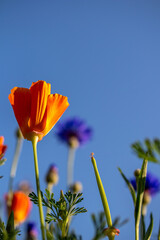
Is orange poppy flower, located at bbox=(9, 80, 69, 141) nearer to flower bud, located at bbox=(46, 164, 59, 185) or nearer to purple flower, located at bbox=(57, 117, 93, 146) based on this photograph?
flower bud, located at bbox=(46, 164, 59, 185)

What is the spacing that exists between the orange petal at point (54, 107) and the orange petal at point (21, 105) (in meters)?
0.03

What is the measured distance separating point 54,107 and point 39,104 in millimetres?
24

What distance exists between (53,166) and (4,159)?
1243 millimetres

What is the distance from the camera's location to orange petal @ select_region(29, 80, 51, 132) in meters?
0.40

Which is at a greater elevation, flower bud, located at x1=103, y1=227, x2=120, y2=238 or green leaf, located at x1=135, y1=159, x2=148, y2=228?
green leaf, located at x1=135, y1=159, x2=148, y2=228

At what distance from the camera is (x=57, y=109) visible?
42 centimetres

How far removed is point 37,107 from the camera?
1.32 ft

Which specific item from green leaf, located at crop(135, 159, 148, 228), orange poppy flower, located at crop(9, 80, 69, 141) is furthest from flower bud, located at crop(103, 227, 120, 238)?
orange poppy flower, located at crop(9, 80, 69, 141)

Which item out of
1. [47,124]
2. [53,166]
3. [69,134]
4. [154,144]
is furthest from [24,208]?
[69,134]

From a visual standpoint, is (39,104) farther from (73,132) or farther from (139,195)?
(73,132)

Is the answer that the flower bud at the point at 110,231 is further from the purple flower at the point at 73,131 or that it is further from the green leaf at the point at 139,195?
the purple flower at the point at 73,131

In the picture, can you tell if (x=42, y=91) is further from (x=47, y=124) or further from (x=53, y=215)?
(x=53, y=215)

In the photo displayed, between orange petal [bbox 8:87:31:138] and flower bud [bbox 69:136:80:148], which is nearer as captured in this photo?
orange petal [bbox 8:87:31:138]

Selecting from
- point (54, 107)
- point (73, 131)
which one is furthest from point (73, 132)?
point (54, 107)
